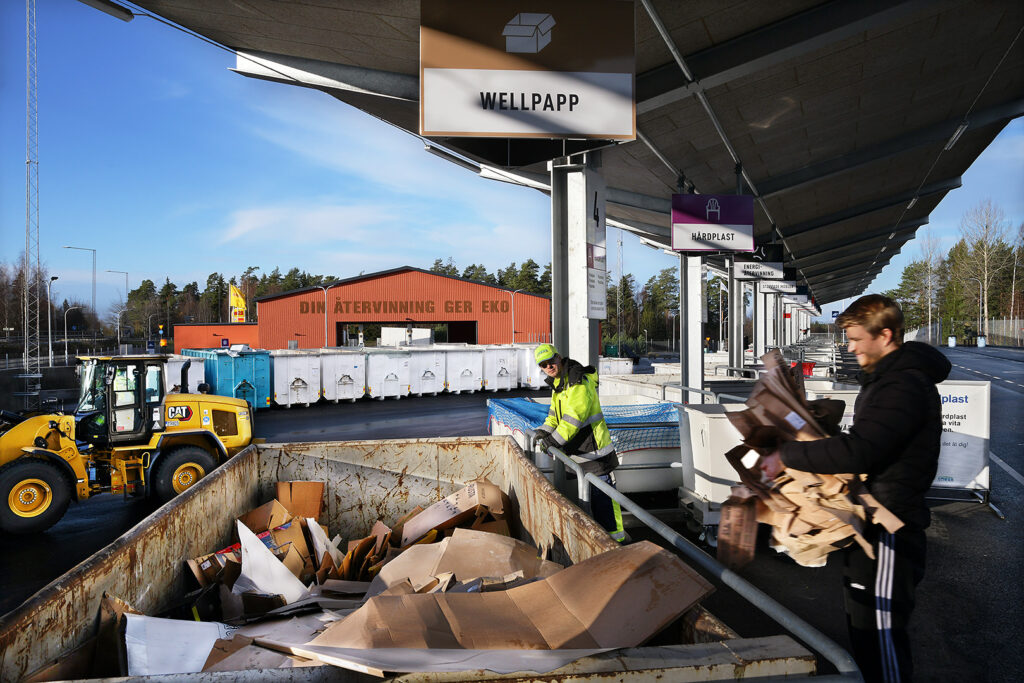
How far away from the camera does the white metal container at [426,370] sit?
25.1 meters

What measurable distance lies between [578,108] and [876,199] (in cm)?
1816

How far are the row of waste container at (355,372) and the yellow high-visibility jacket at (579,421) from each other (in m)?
17.3

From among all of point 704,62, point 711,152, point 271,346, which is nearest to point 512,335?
point 271,346

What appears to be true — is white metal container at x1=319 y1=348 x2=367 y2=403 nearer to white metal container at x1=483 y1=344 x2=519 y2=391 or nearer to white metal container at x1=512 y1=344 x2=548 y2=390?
white metal container at x1=483 y1=344 x2=519 y2=391

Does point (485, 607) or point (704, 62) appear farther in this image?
point (704, 62)

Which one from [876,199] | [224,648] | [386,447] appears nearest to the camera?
[224,648]

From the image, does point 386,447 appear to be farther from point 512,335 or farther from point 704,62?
point 512,335

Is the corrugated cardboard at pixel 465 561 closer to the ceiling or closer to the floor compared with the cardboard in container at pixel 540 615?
closer to the floor

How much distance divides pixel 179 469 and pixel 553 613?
9353mm

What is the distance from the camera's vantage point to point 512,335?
4522cm

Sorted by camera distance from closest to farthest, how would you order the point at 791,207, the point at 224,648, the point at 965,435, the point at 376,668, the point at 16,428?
the point at 376,668 → the point at 224,648 → the point at 965,435 → the point at 16,428 → the point at 791,207

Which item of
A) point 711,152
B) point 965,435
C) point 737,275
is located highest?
point 711,152

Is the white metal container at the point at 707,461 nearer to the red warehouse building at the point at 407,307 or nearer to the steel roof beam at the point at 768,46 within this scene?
the steel roof beam at the point at 768,46

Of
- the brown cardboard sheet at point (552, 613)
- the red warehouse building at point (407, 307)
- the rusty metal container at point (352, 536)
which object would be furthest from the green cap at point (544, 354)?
the red warehouse building at point (407, 307)
